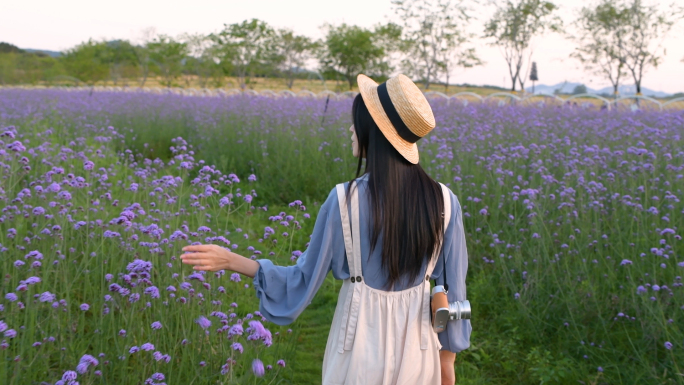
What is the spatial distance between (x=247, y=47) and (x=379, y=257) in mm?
35519

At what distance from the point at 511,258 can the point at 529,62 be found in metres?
23.6

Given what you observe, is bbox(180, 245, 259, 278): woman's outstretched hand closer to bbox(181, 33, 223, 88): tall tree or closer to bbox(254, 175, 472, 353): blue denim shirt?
bbox(254, 175, 472, 353): blue denim shirt

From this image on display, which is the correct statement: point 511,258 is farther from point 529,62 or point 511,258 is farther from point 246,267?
point 529,62

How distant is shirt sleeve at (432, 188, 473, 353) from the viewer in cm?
179

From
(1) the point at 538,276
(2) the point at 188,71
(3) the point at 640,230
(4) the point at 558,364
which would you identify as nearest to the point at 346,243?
(4) the point at 558,364

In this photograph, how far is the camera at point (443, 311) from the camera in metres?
1.70

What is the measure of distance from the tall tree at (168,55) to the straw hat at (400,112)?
139 ft

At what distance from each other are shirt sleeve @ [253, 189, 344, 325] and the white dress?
0.05 m

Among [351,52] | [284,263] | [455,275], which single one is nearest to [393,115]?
[455,275]

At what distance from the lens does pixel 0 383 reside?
1.71m

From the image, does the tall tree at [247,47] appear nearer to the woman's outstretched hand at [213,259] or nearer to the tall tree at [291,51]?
the tall tree at [291,51]

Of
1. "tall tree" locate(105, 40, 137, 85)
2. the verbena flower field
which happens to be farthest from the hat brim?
"tall tree" locate(105, 40, 137, 85)

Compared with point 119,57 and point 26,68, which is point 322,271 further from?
point 119,57

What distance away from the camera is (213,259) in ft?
5.23
